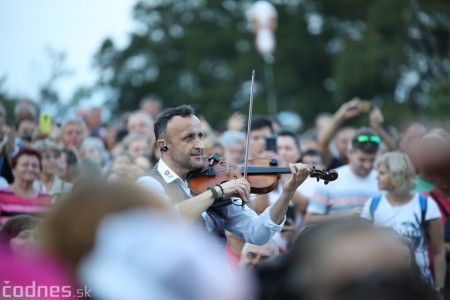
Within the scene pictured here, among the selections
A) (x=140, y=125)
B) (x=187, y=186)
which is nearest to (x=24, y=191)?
(x=187, y=186)

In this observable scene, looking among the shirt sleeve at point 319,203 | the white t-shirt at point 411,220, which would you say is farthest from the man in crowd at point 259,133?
the white t-shirt at point 411,220

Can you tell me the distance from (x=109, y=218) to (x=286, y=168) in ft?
9.85

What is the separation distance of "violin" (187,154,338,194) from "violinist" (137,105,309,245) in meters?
0.06

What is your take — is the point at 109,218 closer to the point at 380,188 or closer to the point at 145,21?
the point at 380,188

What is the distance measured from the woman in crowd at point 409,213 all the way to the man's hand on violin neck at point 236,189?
2396 mm

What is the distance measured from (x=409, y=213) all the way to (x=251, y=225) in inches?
90.2

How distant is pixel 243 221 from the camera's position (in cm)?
521

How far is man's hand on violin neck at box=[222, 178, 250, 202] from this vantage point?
15.7 ft

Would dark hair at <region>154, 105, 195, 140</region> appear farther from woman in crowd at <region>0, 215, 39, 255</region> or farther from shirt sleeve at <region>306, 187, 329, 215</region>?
shirt sleeve at <region>306, 187, 329, 215</region>

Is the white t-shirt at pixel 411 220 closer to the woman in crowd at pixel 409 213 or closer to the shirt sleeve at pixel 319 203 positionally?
the woman in crowd at pixel 409 213

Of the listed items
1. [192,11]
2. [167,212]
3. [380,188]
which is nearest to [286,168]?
[380,188]

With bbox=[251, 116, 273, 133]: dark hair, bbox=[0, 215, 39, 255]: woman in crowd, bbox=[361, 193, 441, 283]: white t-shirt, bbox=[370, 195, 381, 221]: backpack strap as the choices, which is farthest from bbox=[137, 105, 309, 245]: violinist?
bbox=[251, 116, 273, 133]: dark hair

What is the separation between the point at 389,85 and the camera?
34812 mm

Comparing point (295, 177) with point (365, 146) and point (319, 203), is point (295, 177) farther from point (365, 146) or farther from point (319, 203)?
point (365, 146)
